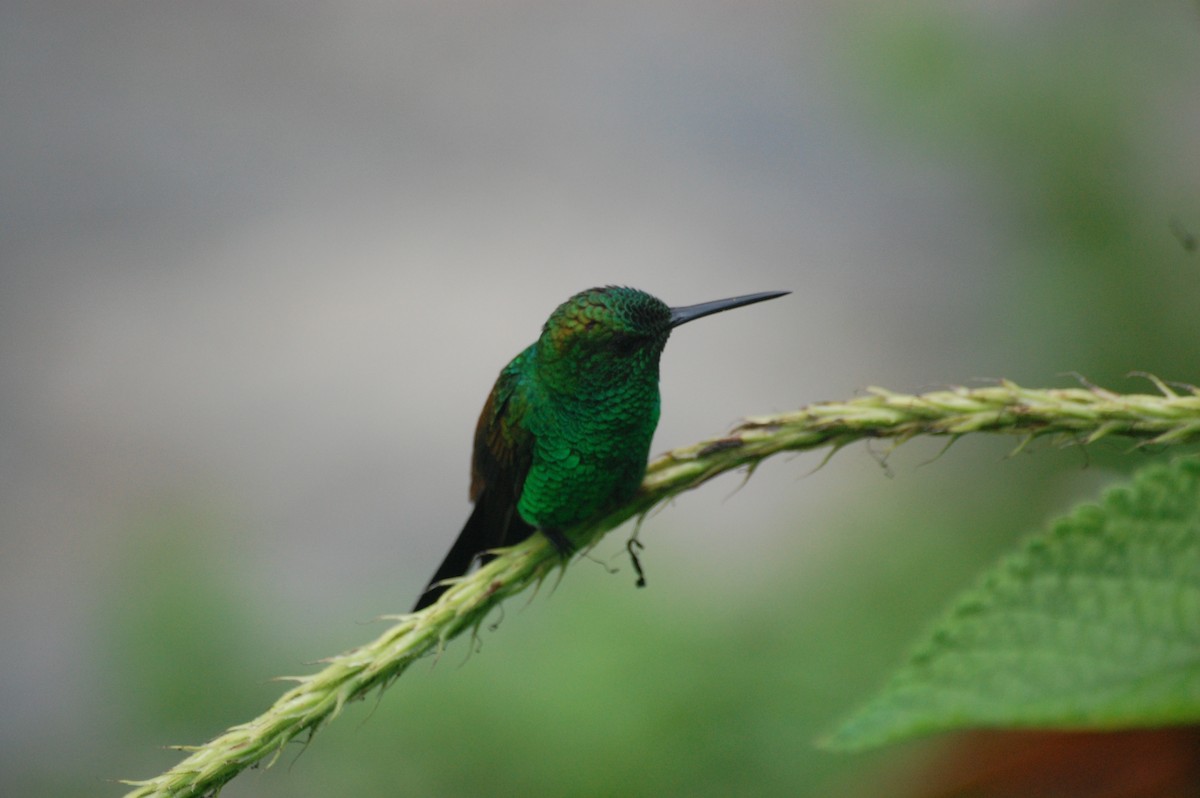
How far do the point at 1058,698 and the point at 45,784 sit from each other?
568cm

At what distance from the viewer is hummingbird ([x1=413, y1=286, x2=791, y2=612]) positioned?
5.57ft

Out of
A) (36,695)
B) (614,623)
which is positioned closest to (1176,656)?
(614,623)

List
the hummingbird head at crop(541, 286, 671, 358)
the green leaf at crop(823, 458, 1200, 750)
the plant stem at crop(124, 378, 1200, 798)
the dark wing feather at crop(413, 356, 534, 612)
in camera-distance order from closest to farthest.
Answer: the green leaf at crop(823, 458, 1200, 750) < the plant stem at crop(124, 378, 1200, 798) < the hummingbird head at crop(541, 286, 671, 358) < the dark wing feather at crop(413, 356, 534, 612)

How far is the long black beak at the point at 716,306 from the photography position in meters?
1.21

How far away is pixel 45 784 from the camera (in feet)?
17.0

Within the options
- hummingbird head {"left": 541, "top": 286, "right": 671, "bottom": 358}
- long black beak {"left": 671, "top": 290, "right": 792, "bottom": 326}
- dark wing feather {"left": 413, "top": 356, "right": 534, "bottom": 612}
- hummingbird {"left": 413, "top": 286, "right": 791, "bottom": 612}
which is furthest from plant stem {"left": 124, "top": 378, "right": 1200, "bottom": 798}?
dark wing feather {"left": 413, "top": 356, "right": 534, "bottom": 612}

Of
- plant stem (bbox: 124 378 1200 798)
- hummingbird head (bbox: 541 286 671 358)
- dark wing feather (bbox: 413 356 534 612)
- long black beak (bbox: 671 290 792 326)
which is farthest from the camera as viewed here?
dark wing feather (bbox: 413 356 534 612)

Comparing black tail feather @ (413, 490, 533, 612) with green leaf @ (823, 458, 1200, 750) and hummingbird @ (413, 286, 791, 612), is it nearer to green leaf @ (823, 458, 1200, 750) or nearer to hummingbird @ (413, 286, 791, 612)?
hummingbird @ (413, 286, 791, 612)

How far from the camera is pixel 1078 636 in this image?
0.59 metres

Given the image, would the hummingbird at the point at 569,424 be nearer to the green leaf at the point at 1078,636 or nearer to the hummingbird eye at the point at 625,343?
the hummingbird eye at the point at 625,343

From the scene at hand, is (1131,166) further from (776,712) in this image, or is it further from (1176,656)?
(1176,656)

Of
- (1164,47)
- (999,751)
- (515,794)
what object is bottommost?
(515,794)

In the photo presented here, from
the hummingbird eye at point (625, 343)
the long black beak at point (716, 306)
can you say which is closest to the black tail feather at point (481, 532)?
the hummingbird eye at point (625, 343)

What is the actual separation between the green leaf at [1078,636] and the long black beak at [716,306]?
530 mm
